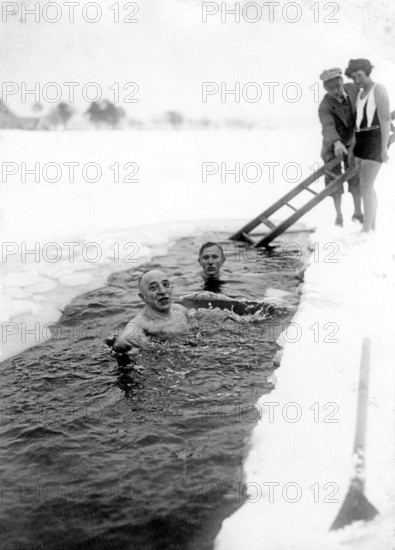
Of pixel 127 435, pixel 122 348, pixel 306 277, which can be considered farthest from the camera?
pixel 306 277

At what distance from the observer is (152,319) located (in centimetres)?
580

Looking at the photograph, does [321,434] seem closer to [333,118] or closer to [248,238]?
[333,118]

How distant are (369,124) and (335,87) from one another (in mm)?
1344

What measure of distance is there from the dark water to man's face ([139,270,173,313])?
49 centimetres

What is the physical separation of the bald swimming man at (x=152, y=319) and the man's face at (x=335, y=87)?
429cm

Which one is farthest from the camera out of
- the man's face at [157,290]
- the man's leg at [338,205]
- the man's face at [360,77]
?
the man's leg at [338,205]

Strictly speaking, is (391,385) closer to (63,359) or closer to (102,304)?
(63,359)

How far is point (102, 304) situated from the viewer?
7086 mm

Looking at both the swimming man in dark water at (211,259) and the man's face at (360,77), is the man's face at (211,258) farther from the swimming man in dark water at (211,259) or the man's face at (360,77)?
the man's face at (360,77)

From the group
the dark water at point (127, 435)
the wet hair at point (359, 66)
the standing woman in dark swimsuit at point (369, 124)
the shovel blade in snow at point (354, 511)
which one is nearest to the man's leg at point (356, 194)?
the standing woman in dark swimsuit at point (369, 124)

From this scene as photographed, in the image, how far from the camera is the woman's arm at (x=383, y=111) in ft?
21.9

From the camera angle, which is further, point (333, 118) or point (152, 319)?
point (333, 118)

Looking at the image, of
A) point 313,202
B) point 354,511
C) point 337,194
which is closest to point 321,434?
point 354,511

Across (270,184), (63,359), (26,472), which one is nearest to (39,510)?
(26,472)
